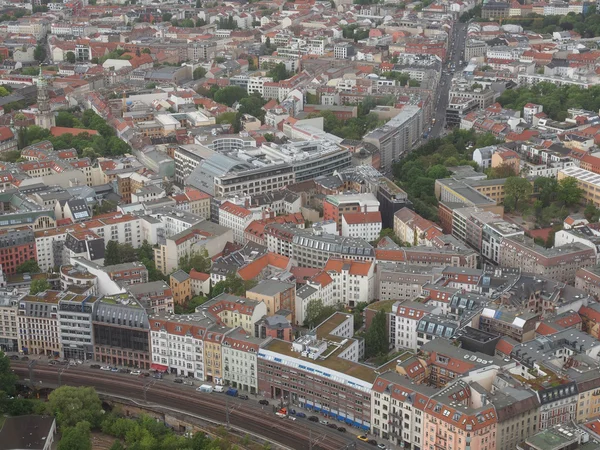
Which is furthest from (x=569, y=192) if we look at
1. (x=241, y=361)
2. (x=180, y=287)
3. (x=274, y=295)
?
(x=241, y=361)

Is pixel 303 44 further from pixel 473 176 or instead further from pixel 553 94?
pixel 473 176

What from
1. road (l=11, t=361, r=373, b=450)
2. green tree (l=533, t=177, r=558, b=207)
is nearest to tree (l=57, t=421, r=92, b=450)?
road (l=11, t=361, r=373, b=450)

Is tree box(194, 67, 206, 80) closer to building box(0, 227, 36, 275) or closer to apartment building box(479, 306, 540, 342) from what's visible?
building box(0, 227, 36, 275)

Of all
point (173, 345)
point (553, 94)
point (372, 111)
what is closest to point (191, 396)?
point (173, 345)

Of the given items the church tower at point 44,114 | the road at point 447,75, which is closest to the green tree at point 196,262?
the church tower at point 44,114

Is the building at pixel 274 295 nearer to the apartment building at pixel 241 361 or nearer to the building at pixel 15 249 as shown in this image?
the apartment building at pixel 241 361

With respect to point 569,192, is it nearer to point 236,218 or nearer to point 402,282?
point 402,282
